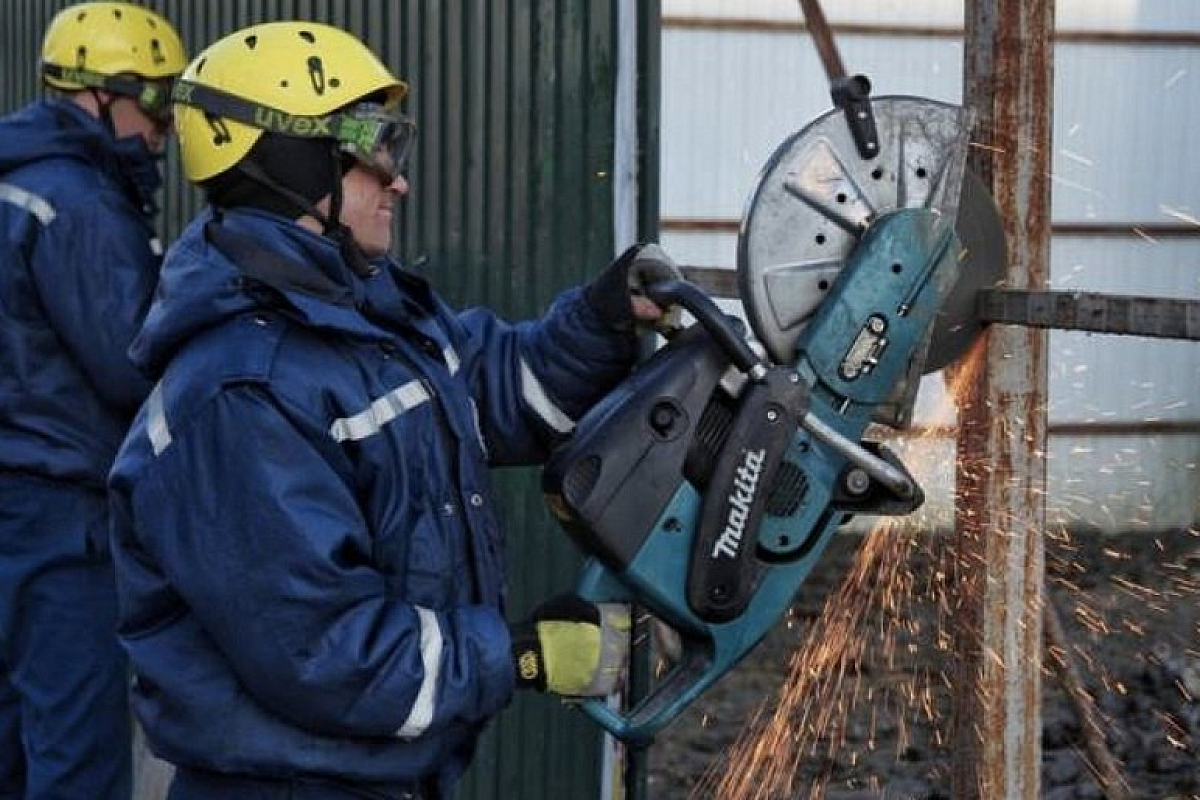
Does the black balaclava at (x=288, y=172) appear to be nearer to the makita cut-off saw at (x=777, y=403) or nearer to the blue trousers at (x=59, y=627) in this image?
the makita cut-off saw at (x=777, y=403)

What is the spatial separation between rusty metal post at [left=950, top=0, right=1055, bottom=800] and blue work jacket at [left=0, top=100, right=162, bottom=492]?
2632 millimetres

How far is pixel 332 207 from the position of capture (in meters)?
3.74

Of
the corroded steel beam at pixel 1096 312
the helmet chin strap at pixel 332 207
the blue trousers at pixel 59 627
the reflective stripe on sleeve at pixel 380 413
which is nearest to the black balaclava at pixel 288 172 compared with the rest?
the helmet chin strap at pixel 332 207

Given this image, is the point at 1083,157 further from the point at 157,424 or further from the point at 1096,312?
the point at 157,424

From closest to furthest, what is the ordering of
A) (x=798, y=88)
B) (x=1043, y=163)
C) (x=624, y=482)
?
(x=624, y=482), (x=1043, y=163), (x=798, y=88)

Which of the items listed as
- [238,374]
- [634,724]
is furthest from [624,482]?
[238,374]

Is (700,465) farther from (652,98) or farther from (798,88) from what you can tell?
(798,88)

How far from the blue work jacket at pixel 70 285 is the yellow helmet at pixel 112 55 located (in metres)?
0.13

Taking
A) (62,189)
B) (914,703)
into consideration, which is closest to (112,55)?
(62,189)

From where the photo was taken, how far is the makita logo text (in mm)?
3752

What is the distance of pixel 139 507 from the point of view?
3.56 m

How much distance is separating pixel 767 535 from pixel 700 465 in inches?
7.2

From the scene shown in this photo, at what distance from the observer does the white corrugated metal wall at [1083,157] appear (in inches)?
472

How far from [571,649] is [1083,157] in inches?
366
